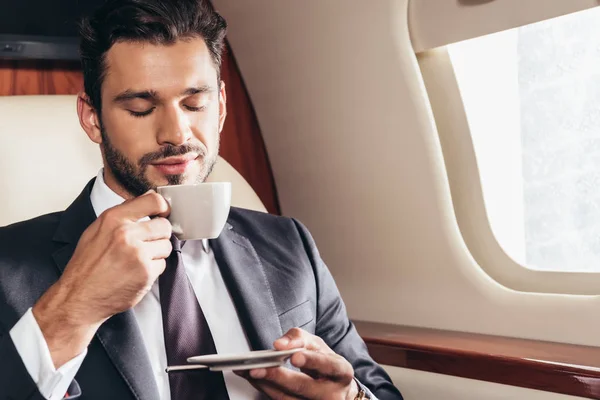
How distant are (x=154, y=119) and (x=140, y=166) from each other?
87mm

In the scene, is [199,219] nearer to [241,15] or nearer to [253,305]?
[253,305]

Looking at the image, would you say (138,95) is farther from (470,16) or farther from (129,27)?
(470,16)

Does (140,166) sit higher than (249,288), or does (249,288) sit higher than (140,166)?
(140,166)

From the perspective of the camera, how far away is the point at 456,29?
1.67 metres

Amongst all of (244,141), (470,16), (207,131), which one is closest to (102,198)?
(207,131)

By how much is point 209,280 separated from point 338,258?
2.68 ft

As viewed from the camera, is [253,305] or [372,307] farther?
[372,307]

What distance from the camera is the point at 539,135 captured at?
1835mm

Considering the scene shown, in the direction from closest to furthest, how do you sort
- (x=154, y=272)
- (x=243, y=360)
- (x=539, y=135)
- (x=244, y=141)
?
(x=243, y=360) < (x=154, y=272) < (x=539, y=135) < (x=244, y=141)

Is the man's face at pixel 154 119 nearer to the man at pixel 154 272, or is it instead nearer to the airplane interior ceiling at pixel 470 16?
the man at pixel 154 272

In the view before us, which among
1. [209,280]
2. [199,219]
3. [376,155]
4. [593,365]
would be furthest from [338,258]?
[199,219]

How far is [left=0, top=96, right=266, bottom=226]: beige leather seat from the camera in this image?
142 centimetres

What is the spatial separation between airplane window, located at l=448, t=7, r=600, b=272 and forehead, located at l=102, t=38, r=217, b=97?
72 centimetres

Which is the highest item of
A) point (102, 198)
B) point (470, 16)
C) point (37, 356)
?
point (470, 16)
